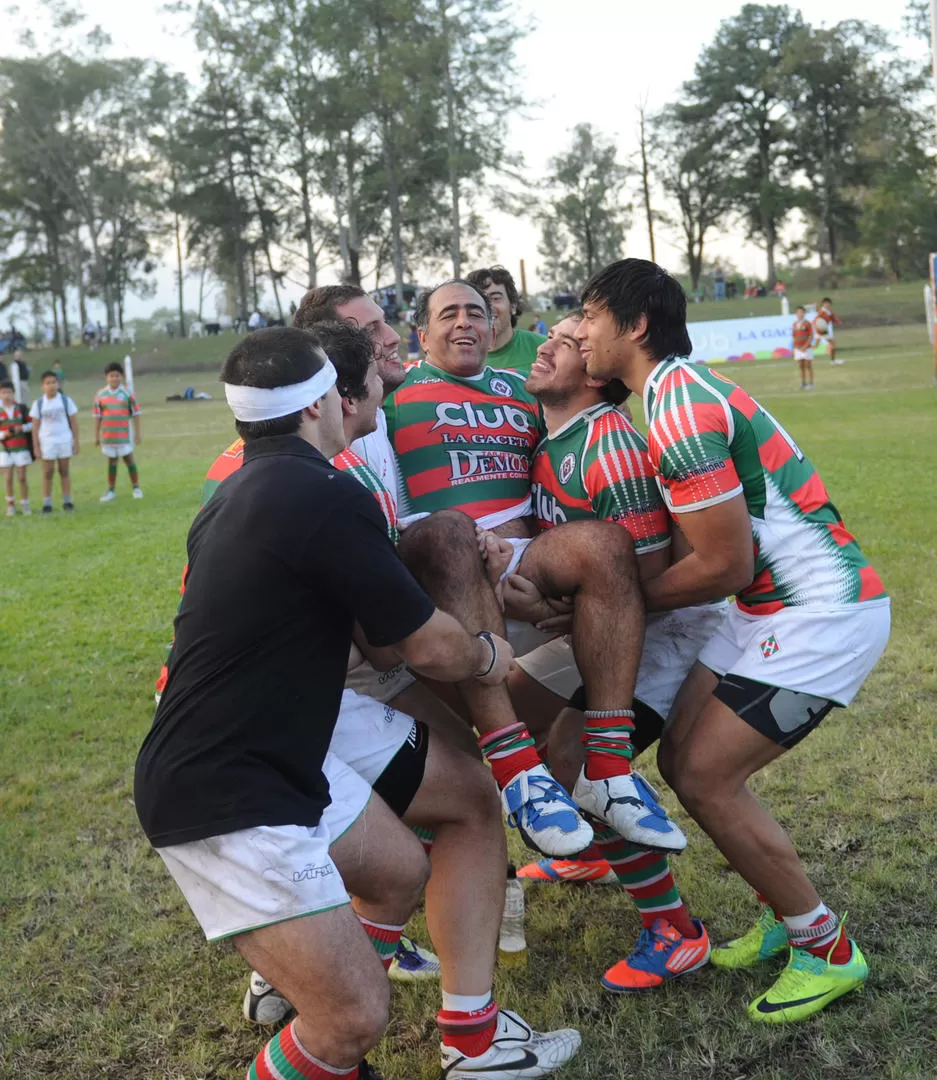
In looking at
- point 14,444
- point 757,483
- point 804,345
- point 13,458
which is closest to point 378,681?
point 757,483

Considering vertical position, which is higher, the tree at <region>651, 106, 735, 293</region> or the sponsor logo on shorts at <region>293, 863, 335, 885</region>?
the tree at <region>651, 106, 735, 293</region>

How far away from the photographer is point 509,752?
3.28 metres

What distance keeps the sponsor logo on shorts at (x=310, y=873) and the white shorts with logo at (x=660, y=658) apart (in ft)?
4.50

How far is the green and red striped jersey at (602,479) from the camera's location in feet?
11.7

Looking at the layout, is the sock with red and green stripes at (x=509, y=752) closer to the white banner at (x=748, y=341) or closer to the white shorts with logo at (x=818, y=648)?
the white shorts with logo at (x=818, y=648)

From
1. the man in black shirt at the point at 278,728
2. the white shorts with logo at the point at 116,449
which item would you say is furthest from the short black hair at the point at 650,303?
the white shorts with logo at the point at 116,449

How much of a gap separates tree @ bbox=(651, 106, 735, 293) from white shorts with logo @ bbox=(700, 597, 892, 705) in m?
69.3

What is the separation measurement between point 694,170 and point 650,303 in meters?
72.7

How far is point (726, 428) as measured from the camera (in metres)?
3.20

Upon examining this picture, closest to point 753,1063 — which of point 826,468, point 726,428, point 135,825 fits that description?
point 726,428

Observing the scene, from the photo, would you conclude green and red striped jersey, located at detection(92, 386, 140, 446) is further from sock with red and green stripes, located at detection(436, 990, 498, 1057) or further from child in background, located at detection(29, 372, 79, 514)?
sock with red and green stripes, located at detection(436, 990, 498, 1057)

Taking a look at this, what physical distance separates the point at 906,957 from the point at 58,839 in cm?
383

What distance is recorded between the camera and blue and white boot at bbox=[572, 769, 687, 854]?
10.5ft

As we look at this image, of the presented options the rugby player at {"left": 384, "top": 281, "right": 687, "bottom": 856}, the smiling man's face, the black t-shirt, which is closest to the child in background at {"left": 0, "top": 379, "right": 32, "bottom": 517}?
the smiling man's face
